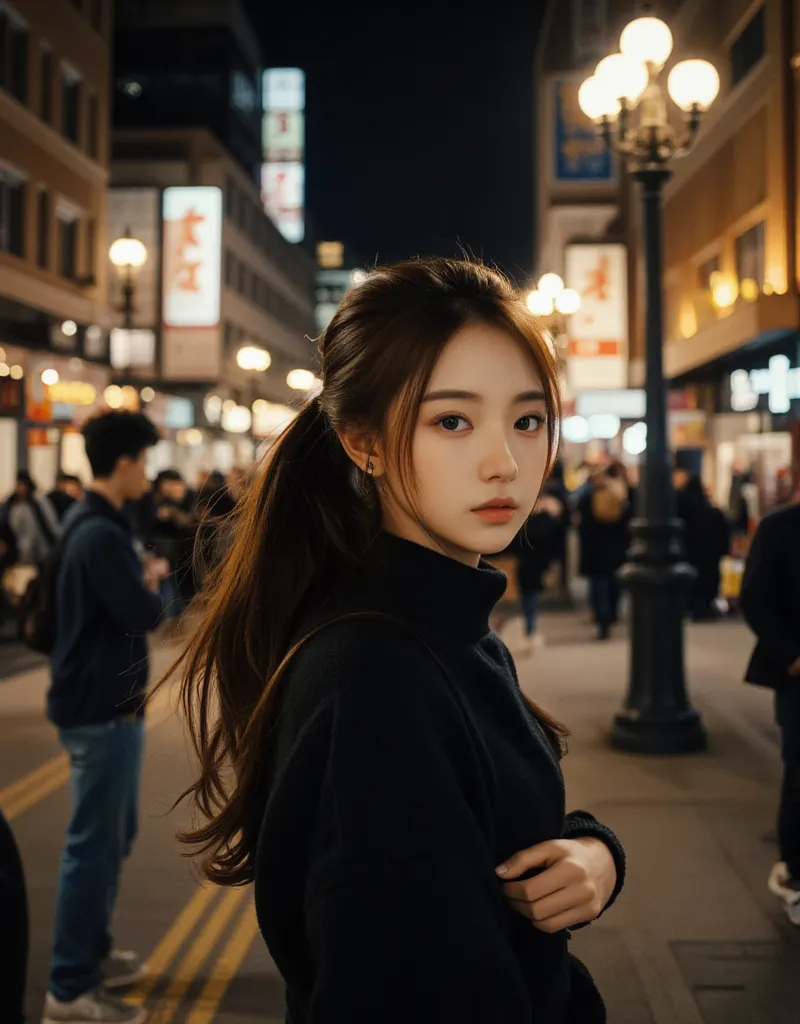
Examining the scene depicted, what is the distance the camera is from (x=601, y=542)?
50.1ft

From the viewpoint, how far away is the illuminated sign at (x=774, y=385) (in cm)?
2008

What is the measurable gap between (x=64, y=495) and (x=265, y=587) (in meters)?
15.7

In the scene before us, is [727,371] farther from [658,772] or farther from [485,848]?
[485,848]

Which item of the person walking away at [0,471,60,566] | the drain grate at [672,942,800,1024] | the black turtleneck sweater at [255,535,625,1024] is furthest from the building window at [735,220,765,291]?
the black turtleneck sweater at [255,535,625,1024]

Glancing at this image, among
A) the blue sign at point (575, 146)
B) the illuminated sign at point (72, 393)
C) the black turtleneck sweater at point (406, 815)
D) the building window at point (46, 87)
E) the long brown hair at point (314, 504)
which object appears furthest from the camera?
the blue sign at point (575, 146)

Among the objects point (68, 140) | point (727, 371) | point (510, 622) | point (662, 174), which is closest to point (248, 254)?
point (68, 140)

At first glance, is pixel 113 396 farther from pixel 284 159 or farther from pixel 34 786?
pixel 284 159

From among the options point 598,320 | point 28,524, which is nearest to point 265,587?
point 28,524

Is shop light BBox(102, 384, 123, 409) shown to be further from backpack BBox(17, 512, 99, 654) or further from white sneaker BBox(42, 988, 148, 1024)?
white sneaker BBox(42, 988, 148, 1024)

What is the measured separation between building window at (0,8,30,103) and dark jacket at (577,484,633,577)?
15795 millimetres

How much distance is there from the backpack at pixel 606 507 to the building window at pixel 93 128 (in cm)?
1927

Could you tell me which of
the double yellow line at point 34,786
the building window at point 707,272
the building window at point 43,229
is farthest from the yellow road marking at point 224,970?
the building window at point 707,272

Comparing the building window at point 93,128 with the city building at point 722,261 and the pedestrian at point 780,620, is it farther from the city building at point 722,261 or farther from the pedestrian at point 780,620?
the pedestrian at point 780,620

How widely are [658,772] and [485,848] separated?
23.2 ft
